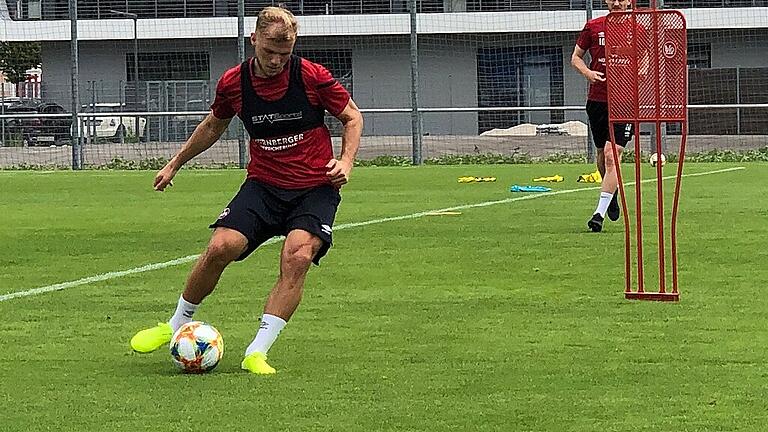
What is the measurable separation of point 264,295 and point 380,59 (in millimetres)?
22932

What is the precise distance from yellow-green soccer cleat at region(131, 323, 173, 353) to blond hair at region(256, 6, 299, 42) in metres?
1.44

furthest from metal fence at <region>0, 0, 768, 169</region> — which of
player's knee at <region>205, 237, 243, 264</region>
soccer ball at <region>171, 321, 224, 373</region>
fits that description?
soccer ball at <region>171, 321, 224, 373</region>

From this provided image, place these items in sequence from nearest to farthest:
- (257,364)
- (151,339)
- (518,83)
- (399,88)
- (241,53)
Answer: (257,364)
(151,339)
(241,53)
(399,88)
(518,83)

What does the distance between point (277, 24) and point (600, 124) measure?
7.15 m

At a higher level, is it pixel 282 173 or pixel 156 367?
pixel 282 173

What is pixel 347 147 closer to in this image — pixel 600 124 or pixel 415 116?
pixel 600 124

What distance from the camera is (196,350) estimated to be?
20.8 feet

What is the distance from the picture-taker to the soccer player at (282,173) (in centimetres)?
672

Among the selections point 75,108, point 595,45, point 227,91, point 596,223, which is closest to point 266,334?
point 227,91

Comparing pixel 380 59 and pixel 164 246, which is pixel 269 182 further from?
pixel 380 59

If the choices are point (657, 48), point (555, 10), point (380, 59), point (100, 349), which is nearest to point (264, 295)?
point (100, 349)

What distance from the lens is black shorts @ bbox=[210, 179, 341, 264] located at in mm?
6797

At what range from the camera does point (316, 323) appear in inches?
308

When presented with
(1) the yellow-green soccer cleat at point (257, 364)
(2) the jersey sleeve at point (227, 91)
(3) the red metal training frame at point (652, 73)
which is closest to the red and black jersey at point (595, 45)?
(3) the red metal training frame at point (652, 73)
